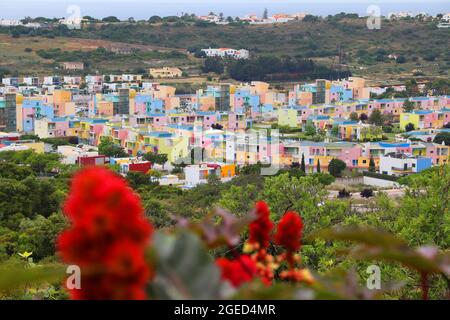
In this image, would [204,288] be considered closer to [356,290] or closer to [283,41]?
[356,290]

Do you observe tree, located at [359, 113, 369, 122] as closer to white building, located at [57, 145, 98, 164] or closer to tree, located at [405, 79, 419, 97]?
tree, located at [405, 79, 419, 97]

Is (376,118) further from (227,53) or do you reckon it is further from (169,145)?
(227,53)

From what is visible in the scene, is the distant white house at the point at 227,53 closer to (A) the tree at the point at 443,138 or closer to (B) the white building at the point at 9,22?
(B) the white building at the point at 9,22

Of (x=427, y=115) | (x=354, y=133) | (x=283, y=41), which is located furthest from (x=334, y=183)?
(x=283, y=41)

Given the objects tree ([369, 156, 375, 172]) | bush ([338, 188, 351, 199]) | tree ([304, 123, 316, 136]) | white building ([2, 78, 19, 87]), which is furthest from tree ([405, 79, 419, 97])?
bush ([338, 188, 351, 199])

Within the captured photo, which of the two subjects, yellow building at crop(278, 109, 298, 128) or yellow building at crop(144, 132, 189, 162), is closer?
yellow building at crop(144, 132, 189, 162)

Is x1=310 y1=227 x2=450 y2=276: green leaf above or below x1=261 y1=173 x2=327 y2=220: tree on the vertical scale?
above

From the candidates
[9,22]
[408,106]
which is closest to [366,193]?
[408,106]

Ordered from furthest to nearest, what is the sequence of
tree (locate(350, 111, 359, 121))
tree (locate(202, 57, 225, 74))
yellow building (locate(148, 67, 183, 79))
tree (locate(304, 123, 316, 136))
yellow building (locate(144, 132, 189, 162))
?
tree (locate(202, 57, 225, 74)), yellow building (locate(148, 67, 183, 79)), tree (locate(350, 111, 359, 121)), tree (locate(304, 123, 316, 136)), yellow building (locate(144, 132, 189, 162))

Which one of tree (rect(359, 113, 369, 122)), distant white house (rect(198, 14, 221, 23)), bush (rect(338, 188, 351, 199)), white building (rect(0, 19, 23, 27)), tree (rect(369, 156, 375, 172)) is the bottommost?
bush (rect(338, 188, 351, 199))
